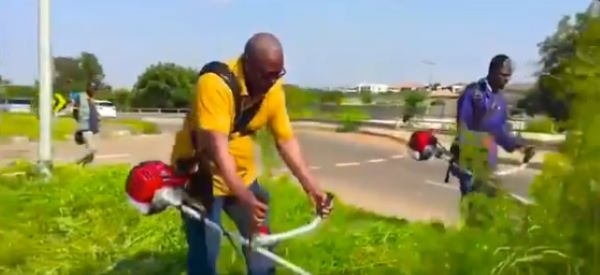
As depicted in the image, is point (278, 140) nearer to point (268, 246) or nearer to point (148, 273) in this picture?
point (268, 246)

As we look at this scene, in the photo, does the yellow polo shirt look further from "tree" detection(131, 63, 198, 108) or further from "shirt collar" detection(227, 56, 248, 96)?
"tree" detection(131, 63, 198, 108)

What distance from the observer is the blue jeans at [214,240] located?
5.61 metres

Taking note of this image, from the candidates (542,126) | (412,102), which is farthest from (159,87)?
(542,126)

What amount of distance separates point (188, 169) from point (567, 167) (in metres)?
2.78

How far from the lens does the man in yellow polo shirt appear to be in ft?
16.5

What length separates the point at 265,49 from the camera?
500 cm

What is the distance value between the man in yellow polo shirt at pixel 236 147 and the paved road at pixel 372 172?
921mm

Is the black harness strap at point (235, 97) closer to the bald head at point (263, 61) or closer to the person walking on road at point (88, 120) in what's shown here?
the bald head at point (263, 61)

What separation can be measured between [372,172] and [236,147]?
16.7 meters

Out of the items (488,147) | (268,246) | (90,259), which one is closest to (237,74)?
(268,246)

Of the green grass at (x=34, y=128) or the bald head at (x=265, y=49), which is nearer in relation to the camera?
the bald head at (x=265, y=49)

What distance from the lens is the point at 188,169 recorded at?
551 centimetres

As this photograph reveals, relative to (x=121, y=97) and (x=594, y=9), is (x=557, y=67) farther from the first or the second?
(x=121, y=97)

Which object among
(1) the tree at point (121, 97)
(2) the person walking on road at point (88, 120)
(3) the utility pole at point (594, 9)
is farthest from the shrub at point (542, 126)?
(1) the tree at point (121, 97)
